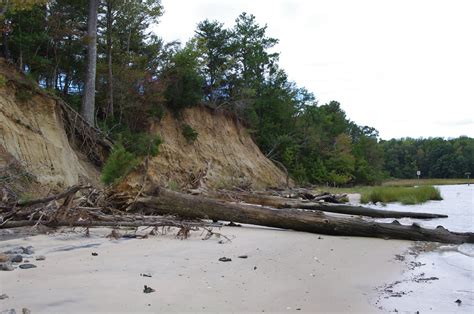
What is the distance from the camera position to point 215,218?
927 cm

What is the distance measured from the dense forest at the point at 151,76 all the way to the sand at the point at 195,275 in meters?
5.29

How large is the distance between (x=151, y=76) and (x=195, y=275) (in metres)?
19.9

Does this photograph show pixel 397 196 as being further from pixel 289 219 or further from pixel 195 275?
pixel 195 275

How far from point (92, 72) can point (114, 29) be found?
221 inches

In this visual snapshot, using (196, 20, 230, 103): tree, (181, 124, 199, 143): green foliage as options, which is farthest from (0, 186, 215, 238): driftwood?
(196, 20, 230, 103): tree

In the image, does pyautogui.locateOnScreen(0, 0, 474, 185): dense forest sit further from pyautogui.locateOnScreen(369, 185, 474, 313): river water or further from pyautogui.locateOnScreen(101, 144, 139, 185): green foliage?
pyautogui.locateOnScreen(369, 185, 474, 313): river water

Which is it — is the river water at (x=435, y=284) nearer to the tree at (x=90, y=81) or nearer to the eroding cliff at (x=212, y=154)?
the eroding cliff at (x=212, y=154)

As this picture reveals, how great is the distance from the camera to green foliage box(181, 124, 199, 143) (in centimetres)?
2744

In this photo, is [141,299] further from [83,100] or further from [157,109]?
[157,109]

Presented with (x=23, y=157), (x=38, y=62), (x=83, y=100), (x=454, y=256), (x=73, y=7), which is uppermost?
(x=73, y=7)

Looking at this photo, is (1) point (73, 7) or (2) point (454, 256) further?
(1) point (73, 7)

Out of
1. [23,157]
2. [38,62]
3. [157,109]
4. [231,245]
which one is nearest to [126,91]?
[157,109]

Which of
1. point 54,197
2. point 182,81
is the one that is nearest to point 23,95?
point 54,197

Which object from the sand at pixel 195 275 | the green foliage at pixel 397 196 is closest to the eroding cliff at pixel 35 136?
the sand at pixel 195 275
